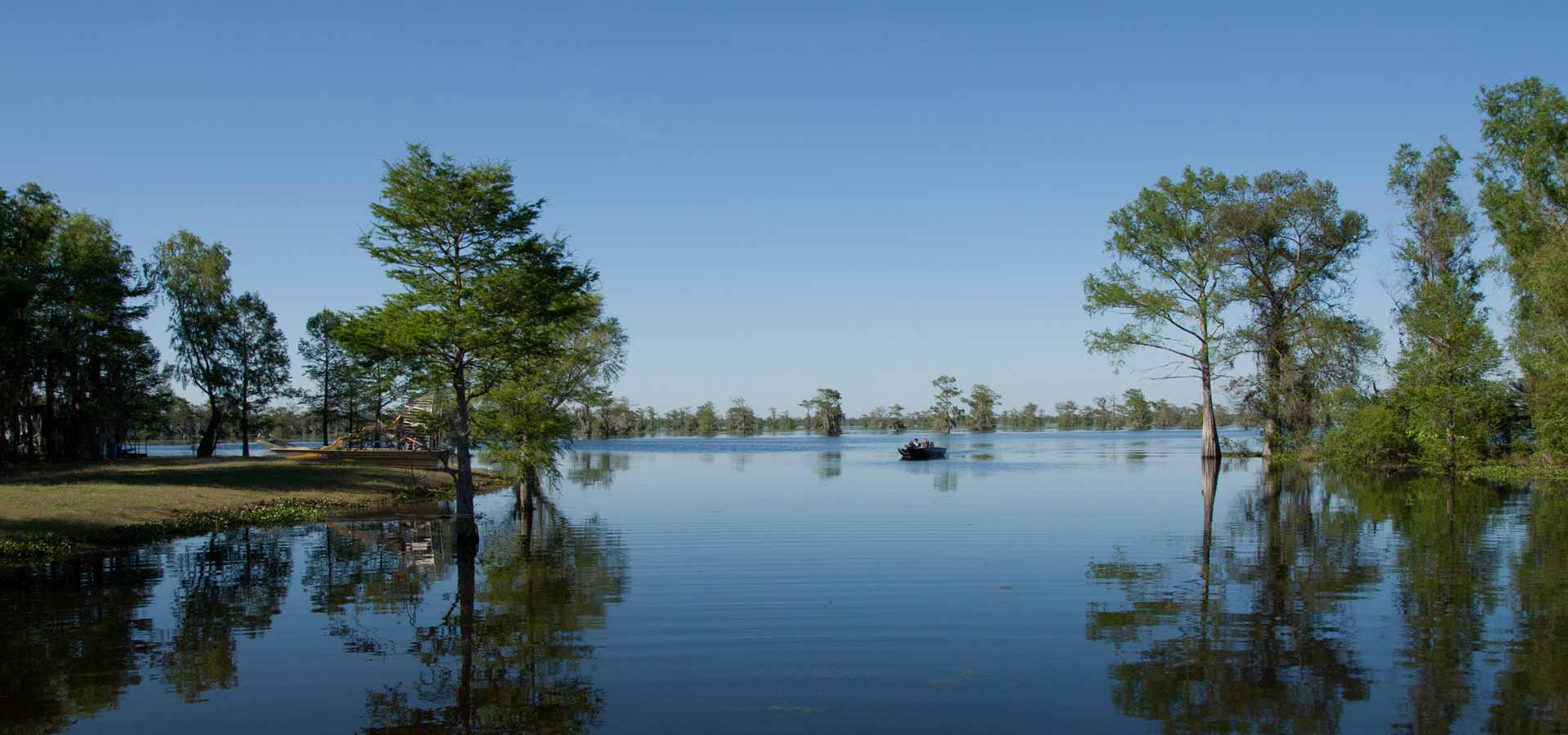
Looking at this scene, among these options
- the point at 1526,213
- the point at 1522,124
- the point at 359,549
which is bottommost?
the point at 359,549

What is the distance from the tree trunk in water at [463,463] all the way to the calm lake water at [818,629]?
2.41ft

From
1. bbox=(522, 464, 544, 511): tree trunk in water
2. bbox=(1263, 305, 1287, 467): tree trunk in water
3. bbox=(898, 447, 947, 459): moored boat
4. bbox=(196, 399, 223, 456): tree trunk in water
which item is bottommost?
bbox=(898, 447, 947, 459): moored boat

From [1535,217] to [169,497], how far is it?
180ft

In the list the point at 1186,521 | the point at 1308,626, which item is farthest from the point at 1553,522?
the point at 1308,626

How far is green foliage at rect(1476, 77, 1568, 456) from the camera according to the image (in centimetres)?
3488

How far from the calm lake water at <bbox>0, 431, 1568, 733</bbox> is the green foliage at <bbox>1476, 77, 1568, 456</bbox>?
13.1 meters

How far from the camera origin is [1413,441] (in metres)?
46.9

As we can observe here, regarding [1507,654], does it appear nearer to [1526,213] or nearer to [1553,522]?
[1553,522]

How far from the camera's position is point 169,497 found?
26891 millimetres

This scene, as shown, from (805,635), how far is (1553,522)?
889 inches

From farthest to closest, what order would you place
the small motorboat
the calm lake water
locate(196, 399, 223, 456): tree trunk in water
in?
1. the small motorboat
2. locate(196, 399, 223, 456): tree trunk in water
3. the calm lake water

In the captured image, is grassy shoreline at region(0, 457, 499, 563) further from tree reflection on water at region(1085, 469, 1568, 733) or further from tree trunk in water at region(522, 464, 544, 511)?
tree reflection on water at region(1085, 469, 1568, 733)

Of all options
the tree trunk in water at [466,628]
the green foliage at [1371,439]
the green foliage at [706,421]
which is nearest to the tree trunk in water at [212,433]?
the tree trunk in water at [466,628]

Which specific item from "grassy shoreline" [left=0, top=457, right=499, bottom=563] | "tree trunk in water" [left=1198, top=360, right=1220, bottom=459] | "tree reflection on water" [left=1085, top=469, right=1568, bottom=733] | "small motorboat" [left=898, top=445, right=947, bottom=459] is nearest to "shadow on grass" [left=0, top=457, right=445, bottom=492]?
"grassy shoreline" [left=0, top=457, right=499, bottom=563]
